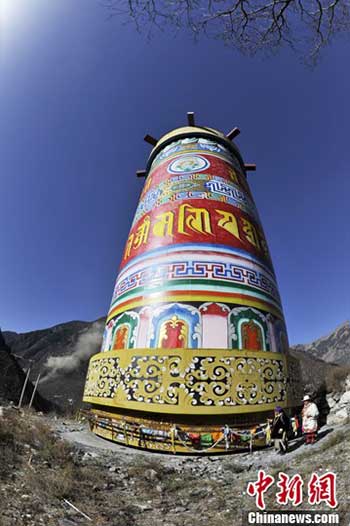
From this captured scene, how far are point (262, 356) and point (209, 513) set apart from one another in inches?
110

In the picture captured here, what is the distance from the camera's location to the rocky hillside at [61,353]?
1113 inches

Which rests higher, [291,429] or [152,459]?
[291,429]

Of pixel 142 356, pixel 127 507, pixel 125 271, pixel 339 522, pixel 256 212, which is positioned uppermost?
pixel 256 212

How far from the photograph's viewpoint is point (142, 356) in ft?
16.7

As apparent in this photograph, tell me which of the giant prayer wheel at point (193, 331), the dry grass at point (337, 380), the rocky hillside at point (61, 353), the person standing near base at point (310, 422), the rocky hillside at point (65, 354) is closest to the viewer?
the person standing near base at point (310, 422)

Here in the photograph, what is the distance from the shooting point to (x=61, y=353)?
34.6 metres

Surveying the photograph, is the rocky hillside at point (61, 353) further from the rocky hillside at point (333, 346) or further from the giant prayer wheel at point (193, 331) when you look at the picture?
the rocky hillside at point (333, 346)

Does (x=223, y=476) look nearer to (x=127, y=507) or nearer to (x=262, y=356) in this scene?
(x=127, y=507)

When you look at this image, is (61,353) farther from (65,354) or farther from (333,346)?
(333,346)

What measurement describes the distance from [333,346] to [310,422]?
5399 cm

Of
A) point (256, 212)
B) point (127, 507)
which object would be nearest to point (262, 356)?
point (127, 507)

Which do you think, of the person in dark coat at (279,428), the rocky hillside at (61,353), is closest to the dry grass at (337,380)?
the person in dark coat at (279,428)

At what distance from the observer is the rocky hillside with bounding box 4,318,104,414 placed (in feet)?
92.7

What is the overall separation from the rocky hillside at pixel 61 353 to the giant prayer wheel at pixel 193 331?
21.5 metres
